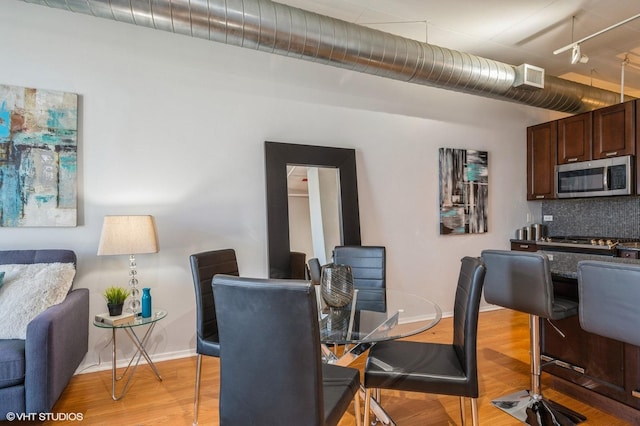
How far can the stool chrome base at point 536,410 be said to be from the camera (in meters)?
2.10

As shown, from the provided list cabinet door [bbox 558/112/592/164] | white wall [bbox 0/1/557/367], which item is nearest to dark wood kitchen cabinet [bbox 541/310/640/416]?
white wall [bbox 0/1/557/367]

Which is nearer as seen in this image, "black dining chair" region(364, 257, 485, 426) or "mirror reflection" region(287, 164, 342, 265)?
"black dining chair" region(364, 257, 485, 426)

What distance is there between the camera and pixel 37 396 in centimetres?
188

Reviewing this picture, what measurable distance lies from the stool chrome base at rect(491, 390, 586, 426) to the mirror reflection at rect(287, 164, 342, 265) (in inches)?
74.4

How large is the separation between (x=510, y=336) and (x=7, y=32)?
5140 mm

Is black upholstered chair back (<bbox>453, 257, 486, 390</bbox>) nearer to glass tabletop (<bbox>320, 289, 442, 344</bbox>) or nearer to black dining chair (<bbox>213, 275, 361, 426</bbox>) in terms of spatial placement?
glass tabletop (<bbox>320, 289, 442, 344</bbox>)

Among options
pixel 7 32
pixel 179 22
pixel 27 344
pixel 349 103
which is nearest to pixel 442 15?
pixel 349 103

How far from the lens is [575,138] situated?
429 cm

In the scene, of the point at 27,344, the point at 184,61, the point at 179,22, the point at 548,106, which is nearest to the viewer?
the point at 27,344

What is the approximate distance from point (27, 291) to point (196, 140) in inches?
65.6

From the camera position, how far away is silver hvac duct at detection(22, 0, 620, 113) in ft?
7.59

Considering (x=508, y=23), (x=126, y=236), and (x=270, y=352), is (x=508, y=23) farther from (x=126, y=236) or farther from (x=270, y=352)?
(x=126, y=236)

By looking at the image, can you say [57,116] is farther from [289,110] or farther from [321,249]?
[321,249]

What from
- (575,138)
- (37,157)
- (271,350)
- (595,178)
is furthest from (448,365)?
(575,138)
